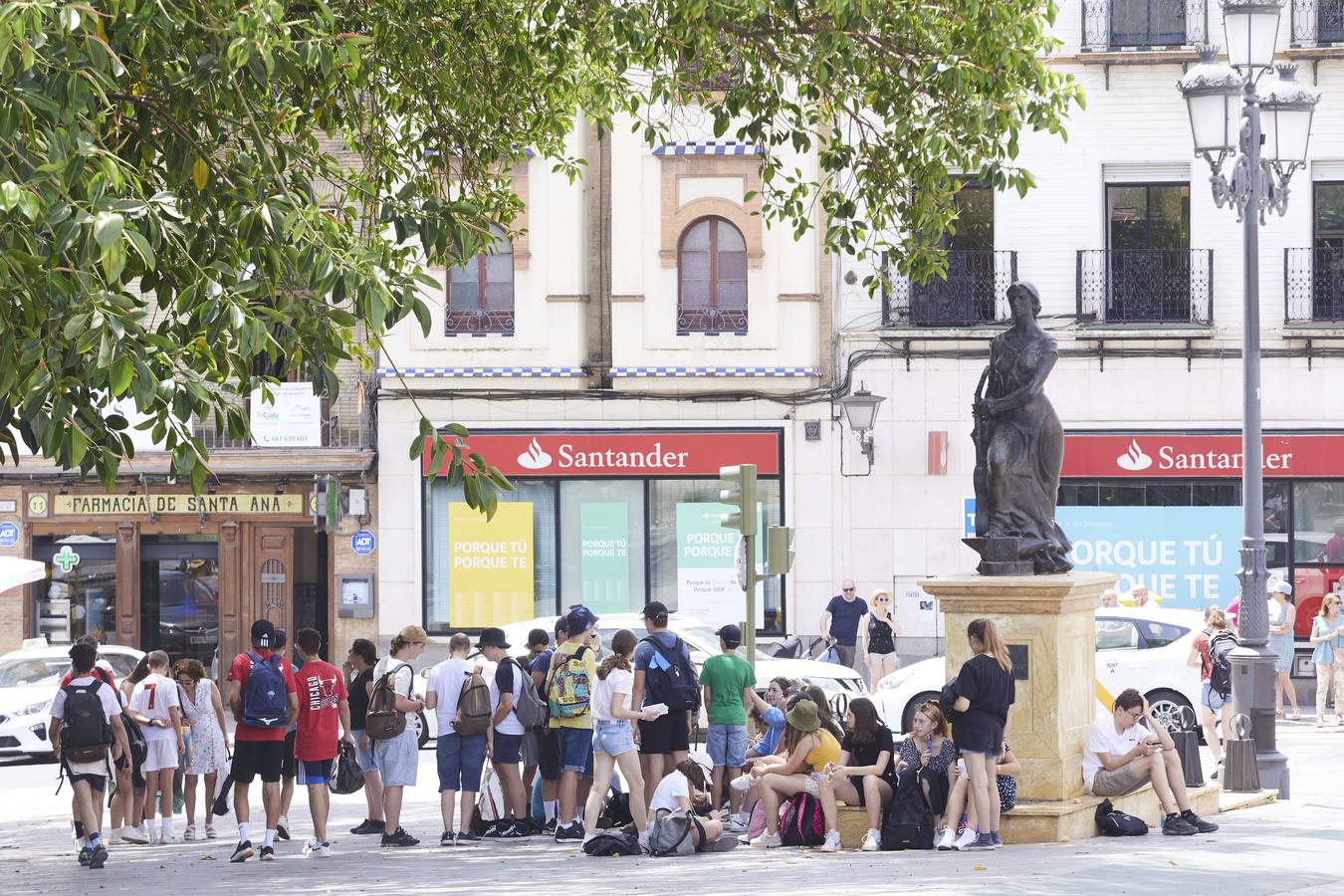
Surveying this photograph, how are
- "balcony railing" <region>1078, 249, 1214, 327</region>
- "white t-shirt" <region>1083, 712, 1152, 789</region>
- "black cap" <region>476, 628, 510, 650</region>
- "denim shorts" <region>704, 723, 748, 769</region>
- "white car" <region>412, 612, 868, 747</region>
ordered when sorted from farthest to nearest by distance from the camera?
"balcony railing" <region>1078, 249, 1214, 327</region> < "white car" <region>412, 612, 868, 747</region> < "denim shorts" <region>704, 723, 748, 769</region> < "black cap" <region>476, 628, 510, 650</region> < "white t-shirt" <region>1083, 712, 1152, 789</region>

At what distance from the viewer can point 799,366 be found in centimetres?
2798

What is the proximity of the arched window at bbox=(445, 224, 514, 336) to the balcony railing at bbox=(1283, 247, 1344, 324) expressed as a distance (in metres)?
10.7

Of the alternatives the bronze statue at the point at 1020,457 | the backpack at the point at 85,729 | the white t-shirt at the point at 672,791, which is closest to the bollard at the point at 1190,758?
the bronze statue at the point at 1020,457

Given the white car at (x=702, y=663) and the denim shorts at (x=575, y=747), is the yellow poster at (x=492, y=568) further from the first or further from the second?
the denim shorts at (x=575, y=747)

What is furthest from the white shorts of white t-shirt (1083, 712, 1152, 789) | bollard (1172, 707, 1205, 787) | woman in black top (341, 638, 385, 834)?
bollard (1172, 707, 1205, 787)

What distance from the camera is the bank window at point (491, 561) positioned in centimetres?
2841

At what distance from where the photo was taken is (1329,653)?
23.1 meters

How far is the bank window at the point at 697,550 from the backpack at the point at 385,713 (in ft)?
44.0

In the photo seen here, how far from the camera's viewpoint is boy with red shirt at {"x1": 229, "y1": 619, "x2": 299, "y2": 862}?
1408 centimetres

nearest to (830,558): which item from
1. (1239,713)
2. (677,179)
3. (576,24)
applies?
(677,179)

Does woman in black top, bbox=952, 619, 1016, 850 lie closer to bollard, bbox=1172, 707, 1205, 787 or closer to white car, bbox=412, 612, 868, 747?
bollard, bbox=1172, 707, 1205, 787

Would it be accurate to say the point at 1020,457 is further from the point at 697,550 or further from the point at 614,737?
the point at 697,550

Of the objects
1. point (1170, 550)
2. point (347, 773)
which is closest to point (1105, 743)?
point (347, 773)

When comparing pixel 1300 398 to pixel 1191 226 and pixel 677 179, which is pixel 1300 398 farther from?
pixel 677 179
